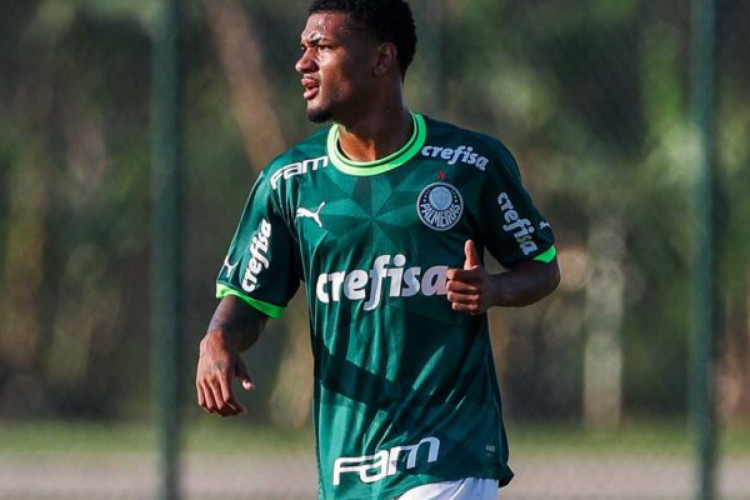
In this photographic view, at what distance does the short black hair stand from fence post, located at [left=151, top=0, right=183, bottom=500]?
13.1 ft

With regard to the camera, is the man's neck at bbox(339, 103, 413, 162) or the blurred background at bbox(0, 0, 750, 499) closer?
the man's neck at bbox(339, 103, 413, 162)

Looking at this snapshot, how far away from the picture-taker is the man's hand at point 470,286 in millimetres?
4555

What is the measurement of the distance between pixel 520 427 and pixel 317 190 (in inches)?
Result: 278

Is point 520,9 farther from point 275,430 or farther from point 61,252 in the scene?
point 61,252

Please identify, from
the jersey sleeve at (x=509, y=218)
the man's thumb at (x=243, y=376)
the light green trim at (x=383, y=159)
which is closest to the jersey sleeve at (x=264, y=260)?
the light green trim at (x=383, y=159)

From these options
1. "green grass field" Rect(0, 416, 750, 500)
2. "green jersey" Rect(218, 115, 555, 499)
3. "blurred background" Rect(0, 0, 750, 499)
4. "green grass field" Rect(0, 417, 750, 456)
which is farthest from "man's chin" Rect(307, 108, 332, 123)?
"green grass field" Rect(0, 417, 750, 456)

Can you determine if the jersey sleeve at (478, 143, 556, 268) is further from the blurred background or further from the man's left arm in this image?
the blurred background

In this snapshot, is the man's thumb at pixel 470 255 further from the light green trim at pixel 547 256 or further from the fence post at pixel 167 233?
the fence post at pixel 167 233

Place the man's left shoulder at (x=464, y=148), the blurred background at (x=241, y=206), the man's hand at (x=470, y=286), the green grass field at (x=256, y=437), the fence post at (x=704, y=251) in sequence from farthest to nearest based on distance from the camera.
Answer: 1. the green grass field at (x=256, y=437)
2. the blurred background at (x=241, y=206)
3. the fence post at (x=704, y=251)
4. the man's left shoulder at (x=464, y=148)
5. the man's hand at (x=470, y=286)

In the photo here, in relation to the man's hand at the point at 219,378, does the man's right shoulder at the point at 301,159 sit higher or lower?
higher

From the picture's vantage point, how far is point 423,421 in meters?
4.86

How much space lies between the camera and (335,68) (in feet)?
16.4

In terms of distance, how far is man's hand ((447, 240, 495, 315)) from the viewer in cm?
455

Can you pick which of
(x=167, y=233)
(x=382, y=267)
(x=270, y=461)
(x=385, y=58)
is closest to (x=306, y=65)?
(x=385, y=58)
